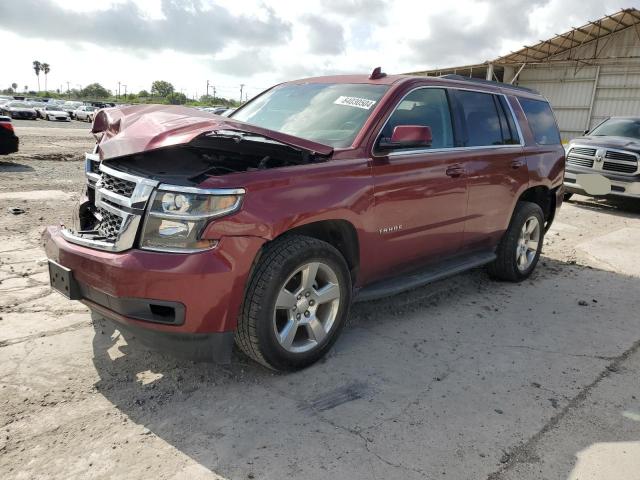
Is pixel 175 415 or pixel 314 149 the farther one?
pixel 314 149

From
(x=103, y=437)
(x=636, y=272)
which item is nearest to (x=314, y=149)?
(x=103, y=437)

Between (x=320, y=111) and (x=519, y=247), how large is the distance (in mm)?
2661

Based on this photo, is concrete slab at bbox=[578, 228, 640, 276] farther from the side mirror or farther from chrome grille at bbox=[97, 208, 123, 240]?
chrome grille at bbox=[97, 208, 123, 240]

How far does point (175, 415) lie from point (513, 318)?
2.91 meters

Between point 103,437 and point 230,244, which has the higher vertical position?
point 230,244

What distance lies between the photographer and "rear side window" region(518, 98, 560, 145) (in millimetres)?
5242

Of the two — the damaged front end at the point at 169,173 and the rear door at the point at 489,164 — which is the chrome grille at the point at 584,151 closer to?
the rear door at the point at 489,164

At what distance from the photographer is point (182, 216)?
2.64 meters

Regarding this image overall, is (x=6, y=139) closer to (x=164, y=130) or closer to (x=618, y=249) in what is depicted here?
(x=164, y=130)

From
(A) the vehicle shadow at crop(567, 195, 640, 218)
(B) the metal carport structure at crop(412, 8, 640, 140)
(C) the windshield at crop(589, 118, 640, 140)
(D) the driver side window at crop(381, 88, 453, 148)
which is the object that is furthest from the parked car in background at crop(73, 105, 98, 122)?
(D) the driver side window at crop(381, 88, 453, 148)

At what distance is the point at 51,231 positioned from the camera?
10.7 feet

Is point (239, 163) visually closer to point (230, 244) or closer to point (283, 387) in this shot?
point (230, 244)

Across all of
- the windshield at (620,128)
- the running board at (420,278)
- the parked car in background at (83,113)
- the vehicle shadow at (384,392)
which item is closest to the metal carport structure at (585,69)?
the windshield at (620,128)

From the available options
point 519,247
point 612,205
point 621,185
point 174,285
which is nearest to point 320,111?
point 174,285
